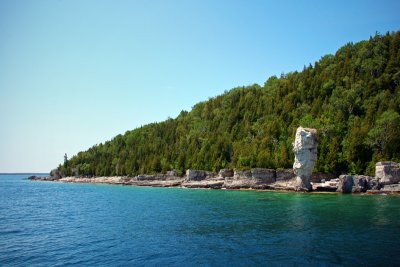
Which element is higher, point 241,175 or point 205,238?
point 241,175

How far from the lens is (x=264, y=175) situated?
83188 mm

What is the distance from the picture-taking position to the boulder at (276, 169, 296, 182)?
81.1 meters

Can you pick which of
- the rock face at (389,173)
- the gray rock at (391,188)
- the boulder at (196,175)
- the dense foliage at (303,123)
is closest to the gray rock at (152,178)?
the dense foliage at (303,123)

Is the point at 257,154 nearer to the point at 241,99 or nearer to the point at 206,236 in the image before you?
the point at 241,99

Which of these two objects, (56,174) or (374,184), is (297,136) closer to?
(374,184)

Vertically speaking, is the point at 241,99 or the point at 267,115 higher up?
the point at 241,99

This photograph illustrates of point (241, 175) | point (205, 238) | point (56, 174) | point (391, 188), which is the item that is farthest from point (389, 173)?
point (56, 174)

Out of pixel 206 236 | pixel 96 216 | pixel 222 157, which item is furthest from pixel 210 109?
pixel 206 236

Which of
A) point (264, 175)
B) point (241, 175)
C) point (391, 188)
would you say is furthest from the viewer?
point (241, 175)

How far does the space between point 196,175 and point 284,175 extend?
1216 inches

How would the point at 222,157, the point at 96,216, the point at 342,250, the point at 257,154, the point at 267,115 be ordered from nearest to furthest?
the point at 342,250, the point at 96,216, the point at 257,154, the point at 222,157, the point at 267,115

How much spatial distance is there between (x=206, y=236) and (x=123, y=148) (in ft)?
526

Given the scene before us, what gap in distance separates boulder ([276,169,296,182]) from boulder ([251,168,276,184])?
4.03ft

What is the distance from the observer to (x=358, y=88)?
328ft
